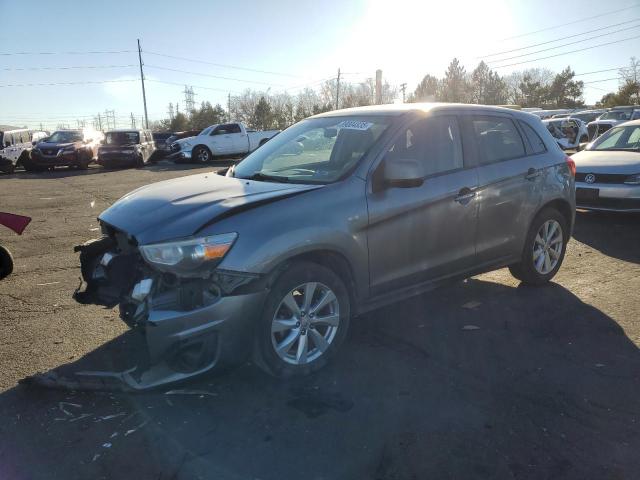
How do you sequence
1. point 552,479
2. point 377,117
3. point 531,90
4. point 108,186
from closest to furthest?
point 552,479 < point 377,117 < point 108,186 < point 531,90

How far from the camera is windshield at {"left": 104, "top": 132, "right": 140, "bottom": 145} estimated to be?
23.2 metres

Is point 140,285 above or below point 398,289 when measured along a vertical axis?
above

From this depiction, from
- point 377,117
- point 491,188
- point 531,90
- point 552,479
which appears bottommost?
point 552,479

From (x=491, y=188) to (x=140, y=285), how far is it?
3.03 meters

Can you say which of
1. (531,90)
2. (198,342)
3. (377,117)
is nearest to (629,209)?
(377,117)

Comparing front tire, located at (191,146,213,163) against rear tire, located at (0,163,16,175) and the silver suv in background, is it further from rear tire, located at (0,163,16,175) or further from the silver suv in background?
the silver suv in background

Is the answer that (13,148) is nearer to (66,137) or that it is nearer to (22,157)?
(22,157)

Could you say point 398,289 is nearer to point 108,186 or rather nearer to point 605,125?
point 108,186

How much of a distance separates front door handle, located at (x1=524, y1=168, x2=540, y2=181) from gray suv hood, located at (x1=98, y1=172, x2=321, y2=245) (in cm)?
239

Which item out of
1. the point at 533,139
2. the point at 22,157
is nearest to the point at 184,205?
the point at 533,139

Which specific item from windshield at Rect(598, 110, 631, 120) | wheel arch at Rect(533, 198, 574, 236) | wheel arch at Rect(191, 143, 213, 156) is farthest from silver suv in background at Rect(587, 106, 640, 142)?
wheel arch at Rect(533, 198, 574, 236)

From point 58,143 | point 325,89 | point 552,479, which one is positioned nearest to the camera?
point 552,479

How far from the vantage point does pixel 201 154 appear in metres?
24.2

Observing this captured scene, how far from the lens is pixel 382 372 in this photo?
364 centimetres
